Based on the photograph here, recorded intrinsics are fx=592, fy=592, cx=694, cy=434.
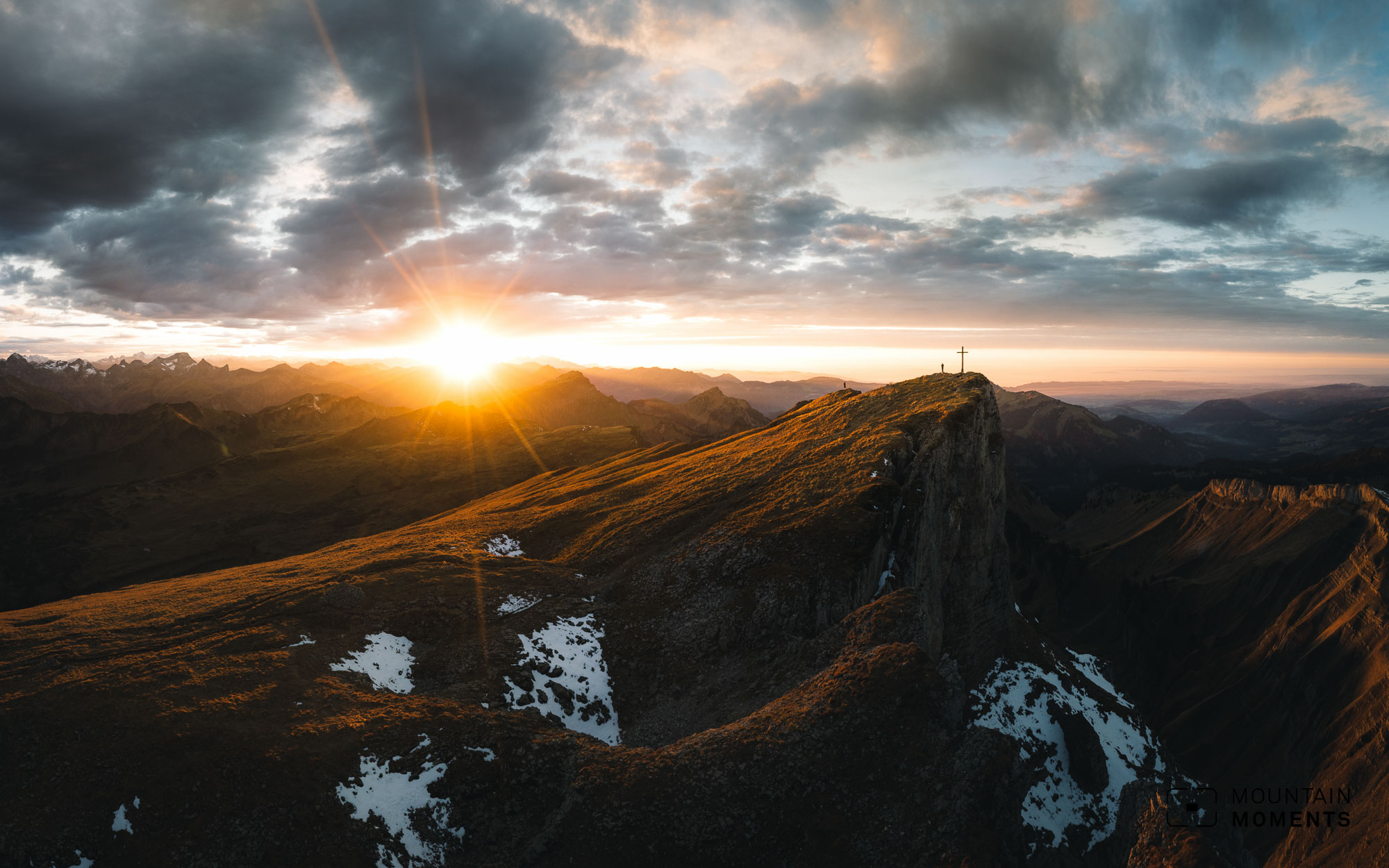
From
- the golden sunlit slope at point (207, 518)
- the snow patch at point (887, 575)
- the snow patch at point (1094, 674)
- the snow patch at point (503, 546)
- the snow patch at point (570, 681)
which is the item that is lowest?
the snow patch at point (1094, 674)

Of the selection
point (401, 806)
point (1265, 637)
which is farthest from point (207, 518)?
point (1265, 637)

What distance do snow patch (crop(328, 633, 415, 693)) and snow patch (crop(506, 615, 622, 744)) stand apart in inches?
271

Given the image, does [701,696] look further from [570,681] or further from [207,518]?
[207,518]

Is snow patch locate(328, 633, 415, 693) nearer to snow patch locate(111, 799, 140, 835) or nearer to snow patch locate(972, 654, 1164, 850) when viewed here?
snow patch locate(111, 799, 140, 835)

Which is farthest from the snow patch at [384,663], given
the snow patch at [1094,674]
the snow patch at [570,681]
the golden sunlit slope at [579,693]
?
the snow patch at [1094,674]

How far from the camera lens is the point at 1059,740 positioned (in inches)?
2432

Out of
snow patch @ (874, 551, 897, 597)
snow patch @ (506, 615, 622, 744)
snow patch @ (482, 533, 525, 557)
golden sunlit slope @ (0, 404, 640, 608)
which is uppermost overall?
snow patch @ (874, 551, 897, 597)

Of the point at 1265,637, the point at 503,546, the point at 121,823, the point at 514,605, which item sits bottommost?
the point at 1265,637

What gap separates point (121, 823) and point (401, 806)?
11.2 metres

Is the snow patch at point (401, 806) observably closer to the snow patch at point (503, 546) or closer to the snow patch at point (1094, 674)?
the snow patch at point (503, 546)

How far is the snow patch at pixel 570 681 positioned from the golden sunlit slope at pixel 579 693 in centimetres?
20

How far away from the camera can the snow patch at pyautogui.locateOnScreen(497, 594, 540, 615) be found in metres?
48.2

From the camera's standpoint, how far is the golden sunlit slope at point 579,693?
87.5ft

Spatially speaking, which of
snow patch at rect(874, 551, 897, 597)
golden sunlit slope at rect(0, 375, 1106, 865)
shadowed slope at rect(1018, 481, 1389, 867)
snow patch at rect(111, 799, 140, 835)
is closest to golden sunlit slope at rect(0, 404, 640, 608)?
golden sunlit slope at rect(0, 375, 1106, 865)
